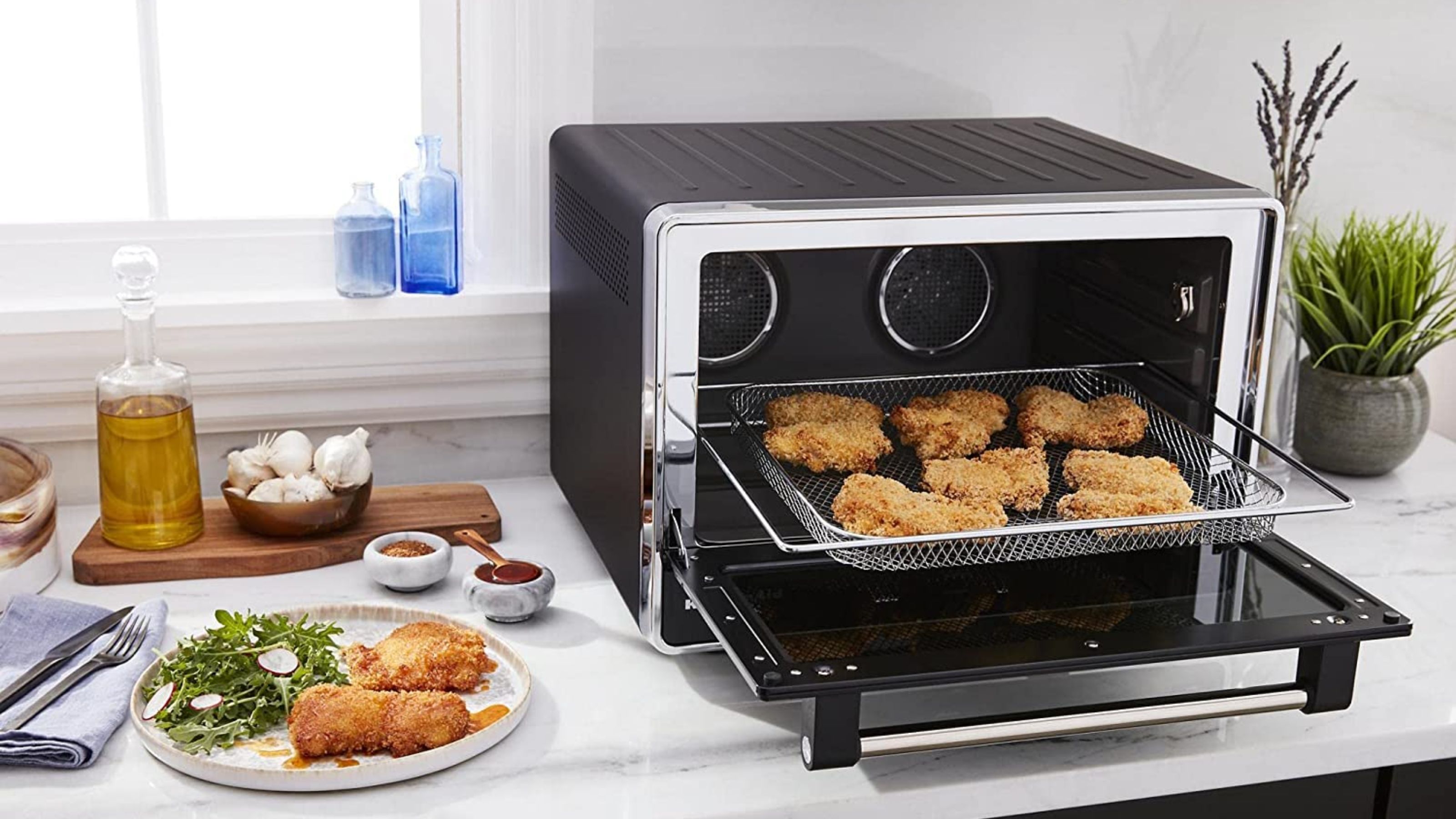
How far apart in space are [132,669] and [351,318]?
1.42 ft

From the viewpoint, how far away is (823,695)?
922 mm

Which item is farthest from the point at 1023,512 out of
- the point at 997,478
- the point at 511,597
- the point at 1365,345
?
the point at 1365,345

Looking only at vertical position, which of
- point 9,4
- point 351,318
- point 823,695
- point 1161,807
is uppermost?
point 9,4

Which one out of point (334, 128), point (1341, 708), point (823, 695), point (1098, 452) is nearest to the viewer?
point (823, 695)

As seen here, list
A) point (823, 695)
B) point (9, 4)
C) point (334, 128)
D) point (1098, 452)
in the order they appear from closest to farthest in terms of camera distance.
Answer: point (823, 695)
point (1098, 452)
point (9, 4)
point (334, 128)

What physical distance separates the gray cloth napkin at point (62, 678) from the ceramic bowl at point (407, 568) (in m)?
0.17

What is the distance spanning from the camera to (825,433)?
1.20 m

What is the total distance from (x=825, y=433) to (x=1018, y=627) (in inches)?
9.6

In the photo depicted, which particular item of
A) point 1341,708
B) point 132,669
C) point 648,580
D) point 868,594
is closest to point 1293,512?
point 1341,708

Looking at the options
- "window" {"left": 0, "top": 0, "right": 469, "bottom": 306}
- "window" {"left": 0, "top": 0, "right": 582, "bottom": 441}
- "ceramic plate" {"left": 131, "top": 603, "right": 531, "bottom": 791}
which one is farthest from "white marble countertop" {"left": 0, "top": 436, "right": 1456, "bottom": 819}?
"window" {"left": 0, "top": 0, "right": 469, "bottom": 306}

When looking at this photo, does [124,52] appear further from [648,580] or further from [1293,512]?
[1293,512]

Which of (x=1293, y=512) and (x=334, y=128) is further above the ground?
(x=334, y=128)

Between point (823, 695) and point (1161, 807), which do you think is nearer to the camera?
point (823, 695)

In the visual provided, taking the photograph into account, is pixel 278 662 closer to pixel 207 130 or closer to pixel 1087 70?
pixel 207 130
